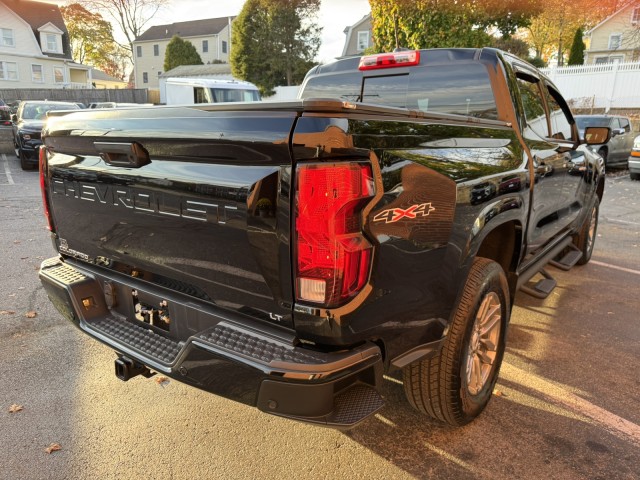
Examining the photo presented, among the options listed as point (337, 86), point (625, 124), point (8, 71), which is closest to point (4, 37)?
point (8, 71)

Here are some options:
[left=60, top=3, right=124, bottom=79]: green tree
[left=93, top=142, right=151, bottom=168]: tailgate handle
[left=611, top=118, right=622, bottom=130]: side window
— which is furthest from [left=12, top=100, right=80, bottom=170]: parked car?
[left=60, top=3, right=124, bottom=79]: green tree

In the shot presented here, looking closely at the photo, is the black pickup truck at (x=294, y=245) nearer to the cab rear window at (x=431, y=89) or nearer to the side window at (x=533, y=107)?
the cab rear window at (x=431, y=89)

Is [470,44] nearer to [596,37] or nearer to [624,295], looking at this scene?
[624,295]

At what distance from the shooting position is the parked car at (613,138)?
1384cm

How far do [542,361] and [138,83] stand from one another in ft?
194

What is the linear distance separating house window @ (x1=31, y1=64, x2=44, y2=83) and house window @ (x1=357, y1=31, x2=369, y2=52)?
26.3m

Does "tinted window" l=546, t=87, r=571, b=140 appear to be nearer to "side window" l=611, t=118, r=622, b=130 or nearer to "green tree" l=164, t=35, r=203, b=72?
"side window" l=611, t=118, r=622, b=130

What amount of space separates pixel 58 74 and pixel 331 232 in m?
48.4

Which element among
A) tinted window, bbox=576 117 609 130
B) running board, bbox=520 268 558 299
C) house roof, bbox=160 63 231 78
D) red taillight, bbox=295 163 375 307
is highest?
house roof, bbox=160 63 231 78

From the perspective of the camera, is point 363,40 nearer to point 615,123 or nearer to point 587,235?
point 615,123

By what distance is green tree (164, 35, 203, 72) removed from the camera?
45.3 metres

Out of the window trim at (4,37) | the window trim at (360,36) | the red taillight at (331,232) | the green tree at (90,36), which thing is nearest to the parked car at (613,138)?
the red taillight at (331,232)

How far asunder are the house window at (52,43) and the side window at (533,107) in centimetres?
4701

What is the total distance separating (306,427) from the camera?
2.67m
